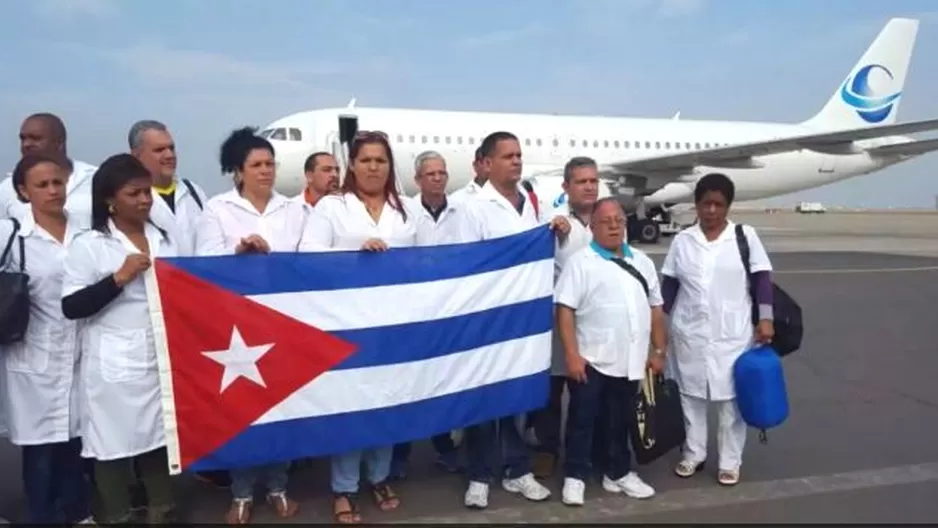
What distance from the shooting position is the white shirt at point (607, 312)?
4.18 meters

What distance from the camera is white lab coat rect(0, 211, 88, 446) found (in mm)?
3563

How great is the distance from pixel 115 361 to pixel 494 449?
2.04 metres

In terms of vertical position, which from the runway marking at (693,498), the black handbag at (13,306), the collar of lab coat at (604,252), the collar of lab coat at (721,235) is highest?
the collar of lab coat at (721,235)

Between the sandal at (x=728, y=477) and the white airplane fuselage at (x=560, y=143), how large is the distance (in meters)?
12.6

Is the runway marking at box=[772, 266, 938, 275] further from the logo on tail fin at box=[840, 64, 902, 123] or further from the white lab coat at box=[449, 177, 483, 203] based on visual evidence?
the logo on tail fin at box=[840, 64, 902, 123]

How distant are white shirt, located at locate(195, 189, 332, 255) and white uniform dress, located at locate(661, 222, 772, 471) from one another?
2061 millimetres

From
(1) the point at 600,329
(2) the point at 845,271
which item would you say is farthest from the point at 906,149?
(1) the point at 600,329

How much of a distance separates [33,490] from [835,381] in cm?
607

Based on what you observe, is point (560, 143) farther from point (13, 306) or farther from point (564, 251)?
point (13, 306)

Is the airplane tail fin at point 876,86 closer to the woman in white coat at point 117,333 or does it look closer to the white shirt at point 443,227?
the white shirt at point 443,227

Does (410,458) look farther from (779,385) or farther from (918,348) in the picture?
(918,348)

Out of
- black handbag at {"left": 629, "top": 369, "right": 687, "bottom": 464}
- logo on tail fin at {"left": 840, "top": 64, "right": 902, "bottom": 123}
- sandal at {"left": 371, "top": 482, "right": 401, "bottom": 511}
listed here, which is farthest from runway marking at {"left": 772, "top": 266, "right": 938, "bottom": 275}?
logo on tail fin at {"left": 840, "top": 64, "right": 902, "bottom": 123}

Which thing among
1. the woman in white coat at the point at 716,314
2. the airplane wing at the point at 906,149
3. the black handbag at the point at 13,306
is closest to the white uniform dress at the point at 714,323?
the woman in white coat at the point at 716,314

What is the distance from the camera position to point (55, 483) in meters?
3.78
